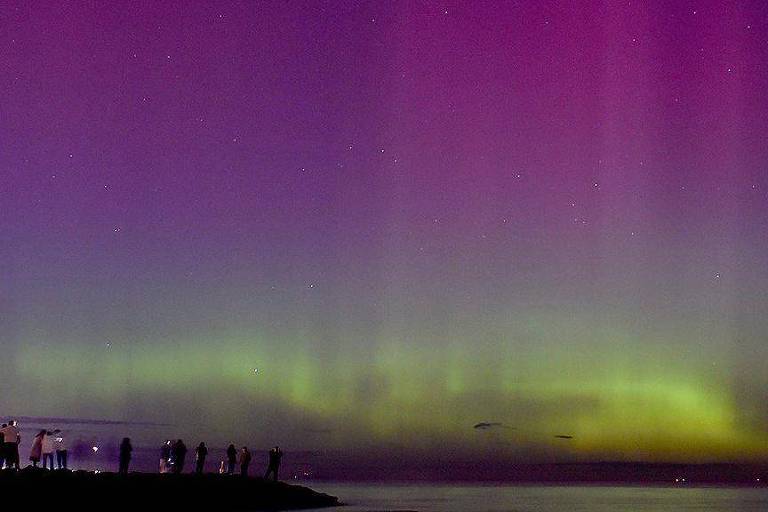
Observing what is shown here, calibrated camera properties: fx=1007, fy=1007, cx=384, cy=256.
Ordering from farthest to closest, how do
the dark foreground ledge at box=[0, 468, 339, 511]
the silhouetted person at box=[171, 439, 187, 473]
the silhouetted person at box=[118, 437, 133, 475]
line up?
1. the silhouetted person at box=[171, 439, 187, 473]
2. the silhouetted person at box=[118, 437, 133, 475]
3. the dark foreground ledge at box=[0, 468, 339, 511]

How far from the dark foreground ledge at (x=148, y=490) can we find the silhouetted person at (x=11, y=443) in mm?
739

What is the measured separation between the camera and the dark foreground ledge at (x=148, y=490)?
42969 millimetres

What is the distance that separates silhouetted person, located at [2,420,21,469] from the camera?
141ft

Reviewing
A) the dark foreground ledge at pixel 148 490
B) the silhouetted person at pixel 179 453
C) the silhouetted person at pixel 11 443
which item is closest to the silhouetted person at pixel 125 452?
the dark foreground ledge at pixel 148 490

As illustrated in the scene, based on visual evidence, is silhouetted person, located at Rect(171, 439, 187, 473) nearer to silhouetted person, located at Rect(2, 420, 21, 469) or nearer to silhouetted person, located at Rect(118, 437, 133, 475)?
silhouetted person, located at Rect(118, 437, 133, 475)

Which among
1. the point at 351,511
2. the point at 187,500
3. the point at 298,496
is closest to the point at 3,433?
the point at 187,500

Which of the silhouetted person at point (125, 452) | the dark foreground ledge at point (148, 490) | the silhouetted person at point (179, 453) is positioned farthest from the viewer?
the silhouetted person at point (179, 453)

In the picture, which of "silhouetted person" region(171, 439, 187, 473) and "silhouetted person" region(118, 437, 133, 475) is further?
"silhouetted person" region(171, 439, 187, 473)

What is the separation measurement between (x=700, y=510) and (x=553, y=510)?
19793 millimetres

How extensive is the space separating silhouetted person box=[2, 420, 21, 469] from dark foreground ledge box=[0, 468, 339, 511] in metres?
0.74

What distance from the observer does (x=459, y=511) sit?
9588cm

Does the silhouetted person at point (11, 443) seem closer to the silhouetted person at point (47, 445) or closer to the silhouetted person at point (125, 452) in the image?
the silhouetted person at point (47, 445)

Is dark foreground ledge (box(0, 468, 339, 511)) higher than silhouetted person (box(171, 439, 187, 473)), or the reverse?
silhouetted person (box(171, 439, 187, 473))

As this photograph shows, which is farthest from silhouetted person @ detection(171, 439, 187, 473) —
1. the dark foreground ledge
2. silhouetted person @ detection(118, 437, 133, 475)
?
silhouetted person @ detection(118, 437, 133, 475)
